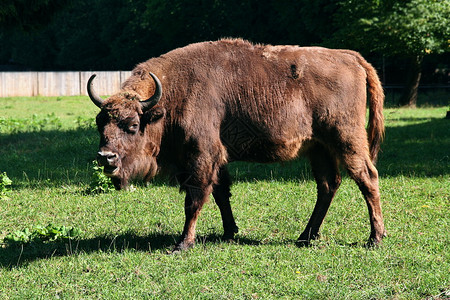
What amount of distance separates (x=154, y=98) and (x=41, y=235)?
2304mm

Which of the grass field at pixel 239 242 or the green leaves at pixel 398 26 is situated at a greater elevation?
the green leaves at pixel 398 26

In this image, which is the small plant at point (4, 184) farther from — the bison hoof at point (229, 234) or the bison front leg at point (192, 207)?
the bison hoof at point (229, 234)

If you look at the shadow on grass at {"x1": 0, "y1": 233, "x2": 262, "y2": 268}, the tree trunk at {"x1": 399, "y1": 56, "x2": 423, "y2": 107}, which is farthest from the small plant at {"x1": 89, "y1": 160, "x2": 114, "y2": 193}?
the tree trunk at {"x1": 399, "y1": 56, "x2": 423, "y2": 107}

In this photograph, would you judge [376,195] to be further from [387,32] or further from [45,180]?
[387,32]

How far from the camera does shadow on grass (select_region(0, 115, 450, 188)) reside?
11.1 metres

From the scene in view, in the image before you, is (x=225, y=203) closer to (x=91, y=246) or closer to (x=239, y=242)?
(x=239, y=242)

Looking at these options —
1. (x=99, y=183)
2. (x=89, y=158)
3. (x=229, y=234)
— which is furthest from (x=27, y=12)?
(x=229, y=234)

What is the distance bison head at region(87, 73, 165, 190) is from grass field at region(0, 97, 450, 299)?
92 centimetres

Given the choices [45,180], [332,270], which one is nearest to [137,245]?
[332,270]

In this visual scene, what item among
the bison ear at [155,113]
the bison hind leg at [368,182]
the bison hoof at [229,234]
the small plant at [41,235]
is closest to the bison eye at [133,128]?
the bison ear at [155,113]

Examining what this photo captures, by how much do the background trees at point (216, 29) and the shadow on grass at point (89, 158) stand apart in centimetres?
366

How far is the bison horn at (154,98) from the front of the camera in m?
6.49

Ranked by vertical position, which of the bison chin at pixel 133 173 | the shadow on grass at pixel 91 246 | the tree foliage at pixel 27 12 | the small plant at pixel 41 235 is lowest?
the shadow on grass at pixel 91 246

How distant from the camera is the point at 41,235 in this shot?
7105 mm
